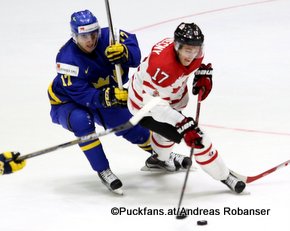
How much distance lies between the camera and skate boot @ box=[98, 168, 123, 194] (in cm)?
381

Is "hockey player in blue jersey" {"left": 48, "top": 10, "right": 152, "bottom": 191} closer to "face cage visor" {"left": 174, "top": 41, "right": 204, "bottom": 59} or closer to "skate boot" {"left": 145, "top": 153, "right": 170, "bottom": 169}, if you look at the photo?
"skate boot" {"left": 145, "top": 153, "right": 170, "bottom": 169}

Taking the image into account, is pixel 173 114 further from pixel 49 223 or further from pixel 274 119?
pixel 274 119

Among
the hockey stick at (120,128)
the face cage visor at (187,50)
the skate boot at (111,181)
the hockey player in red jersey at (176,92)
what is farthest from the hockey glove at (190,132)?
the skate boot at (111,181)

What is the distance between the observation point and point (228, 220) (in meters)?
3.30

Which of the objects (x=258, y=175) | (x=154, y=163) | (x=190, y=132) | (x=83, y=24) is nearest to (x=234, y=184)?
(x=258, y=175)

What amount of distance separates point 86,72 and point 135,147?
90 cm

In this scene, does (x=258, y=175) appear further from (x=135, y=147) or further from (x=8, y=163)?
(x=8, y=163)

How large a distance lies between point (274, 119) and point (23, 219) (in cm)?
204

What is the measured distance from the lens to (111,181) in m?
3.83

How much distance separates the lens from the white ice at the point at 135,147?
3522 millimetres

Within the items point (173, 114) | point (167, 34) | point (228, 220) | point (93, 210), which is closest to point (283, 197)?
point (228, 220)

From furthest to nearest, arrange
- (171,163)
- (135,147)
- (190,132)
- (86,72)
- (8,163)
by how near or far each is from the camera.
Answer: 1. (135,147)
2. (171,163)
3. (86,72)
4. (190,132)
5. (8,163)

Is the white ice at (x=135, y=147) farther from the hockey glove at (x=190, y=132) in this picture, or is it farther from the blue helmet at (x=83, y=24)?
the blue helmet at (x=83, y=24)

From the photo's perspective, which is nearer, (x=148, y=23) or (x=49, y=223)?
(x=49, y=223)
